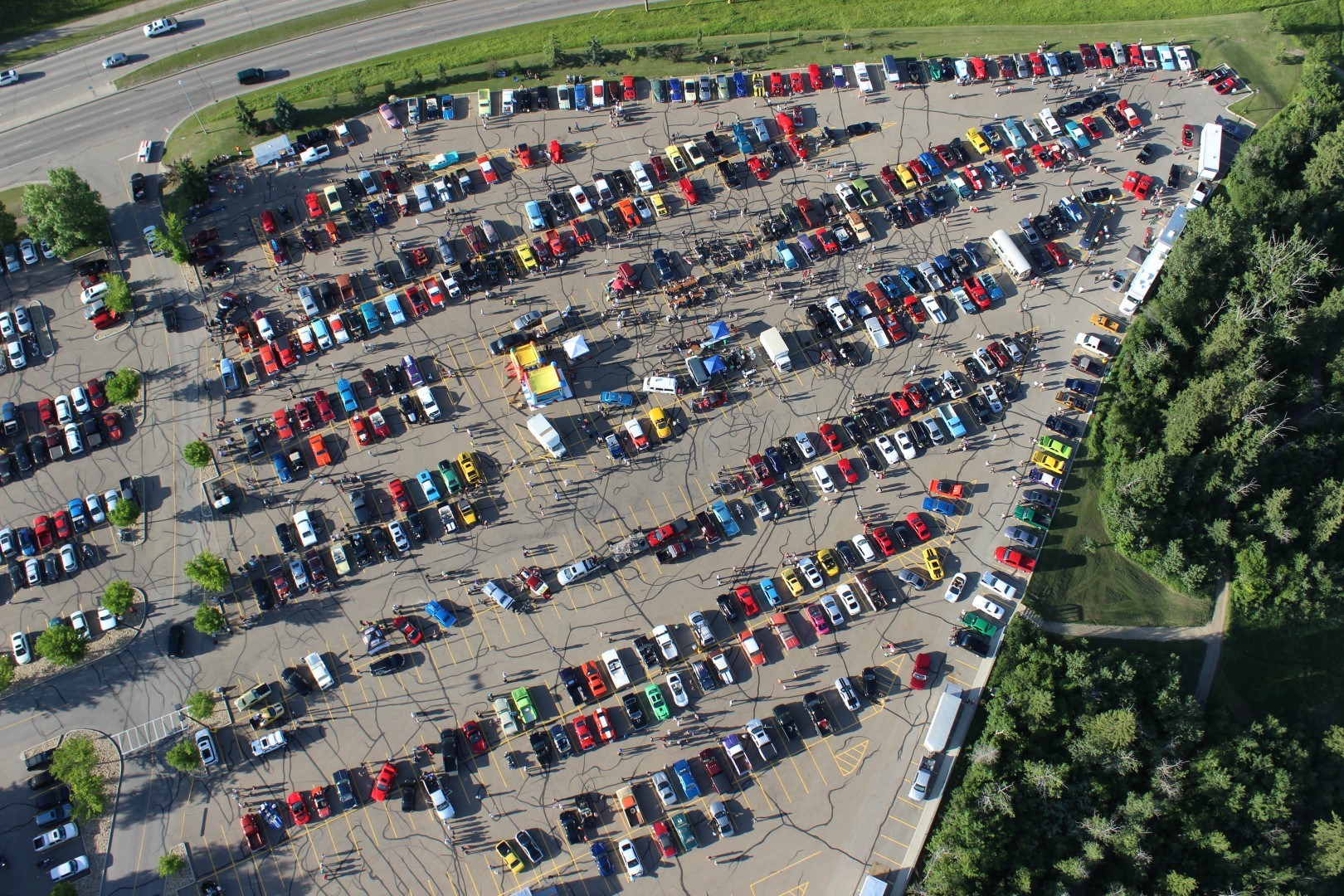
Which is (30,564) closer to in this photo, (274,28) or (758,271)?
(274,28)

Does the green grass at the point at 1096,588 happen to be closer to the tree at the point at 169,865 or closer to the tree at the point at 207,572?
the tree at the point at 207,572

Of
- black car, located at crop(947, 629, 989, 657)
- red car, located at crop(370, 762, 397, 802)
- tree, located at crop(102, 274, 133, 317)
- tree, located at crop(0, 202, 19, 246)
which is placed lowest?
red car, located at crop(370, 762, 397, 802)

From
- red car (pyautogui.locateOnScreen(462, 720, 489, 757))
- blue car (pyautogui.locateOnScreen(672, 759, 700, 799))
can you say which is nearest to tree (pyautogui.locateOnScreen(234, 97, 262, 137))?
red car (pyautogui.locateOnScreen(462, 720, 489, 757))

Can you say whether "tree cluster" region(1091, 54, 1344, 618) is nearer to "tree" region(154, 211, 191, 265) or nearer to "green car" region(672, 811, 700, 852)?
"green car" region(672, 811, 700, 852)

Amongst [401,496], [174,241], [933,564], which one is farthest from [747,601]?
[174,241]

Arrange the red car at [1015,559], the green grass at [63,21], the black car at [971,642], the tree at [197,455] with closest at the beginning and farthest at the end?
the black car at [971,642] → the red car at [1015,559] → the tree at [197,455] → the green grass at [63,21]

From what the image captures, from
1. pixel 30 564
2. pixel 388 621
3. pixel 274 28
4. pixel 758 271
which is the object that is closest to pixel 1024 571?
pixel 758 271

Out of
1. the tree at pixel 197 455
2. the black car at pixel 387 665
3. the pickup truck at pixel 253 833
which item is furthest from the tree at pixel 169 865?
the tree at pixel 197 455
